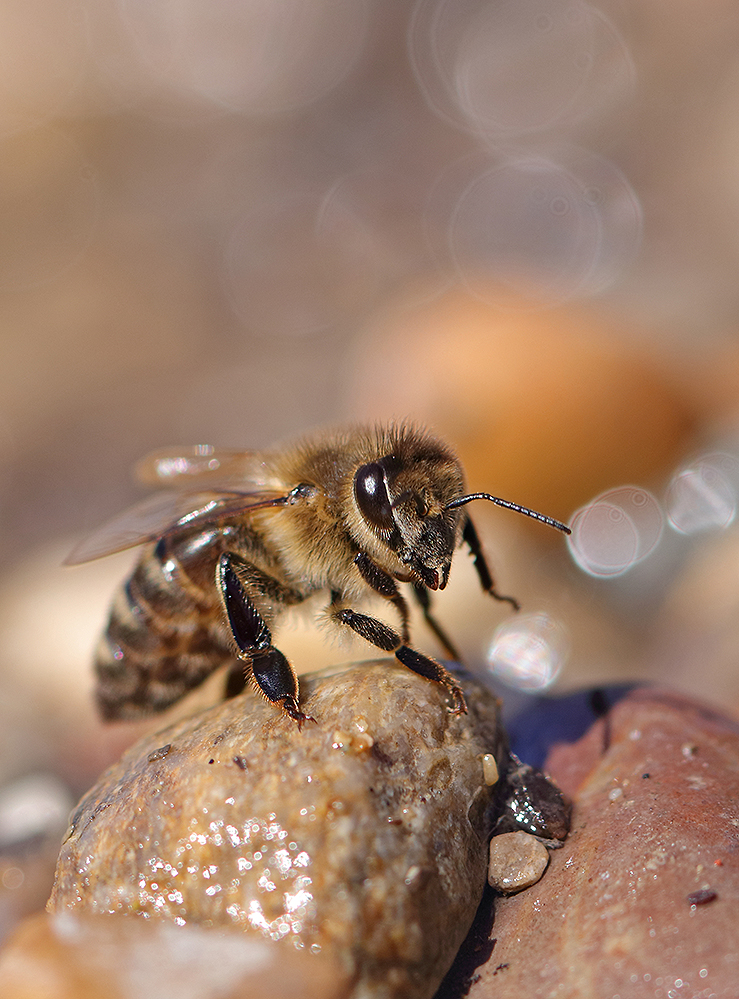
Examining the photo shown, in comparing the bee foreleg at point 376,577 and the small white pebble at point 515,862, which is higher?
the bee foreleg at point 376,577

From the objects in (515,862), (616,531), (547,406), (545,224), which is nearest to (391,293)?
(545,224)

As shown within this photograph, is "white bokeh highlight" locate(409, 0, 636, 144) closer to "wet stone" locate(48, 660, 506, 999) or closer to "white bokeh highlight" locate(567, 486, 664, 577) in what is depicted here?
"white bokeh highlight" locate(567, 486, 664, 577)

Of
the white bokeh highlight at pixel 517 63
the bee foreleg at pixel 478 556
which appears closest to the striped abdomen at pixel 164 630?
the bee foreleg at pixel 478 556

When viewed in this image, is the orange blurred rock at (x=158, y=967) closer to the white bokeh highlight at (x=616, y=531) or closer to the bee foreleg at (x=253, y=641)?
the bee foreleg at (x=253, y=641)

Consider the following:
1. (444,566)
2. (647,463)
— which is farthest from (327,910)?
(647,463)

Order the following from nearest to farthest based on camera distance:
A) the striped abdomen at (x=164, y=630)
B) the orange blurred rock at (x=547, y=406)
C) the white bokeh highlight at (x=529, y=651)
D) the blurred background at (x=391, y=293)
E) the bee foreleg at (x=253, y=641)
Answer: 1. the bee foreleg at (x=253, y=641)
2. the striped abdomen at (x=164, y=630)
3. the white bokeh highlight at (x=529, y=651)
4. the blurred background at (x=391, y=293)
5. the orange blurred rock at (x=547, y=406)

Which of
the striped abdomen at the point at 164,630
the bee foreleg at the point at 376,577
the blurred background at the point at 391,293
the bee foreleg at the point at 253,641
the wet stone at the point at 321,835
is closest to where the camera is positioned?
the wet stone at the point at 321,835
